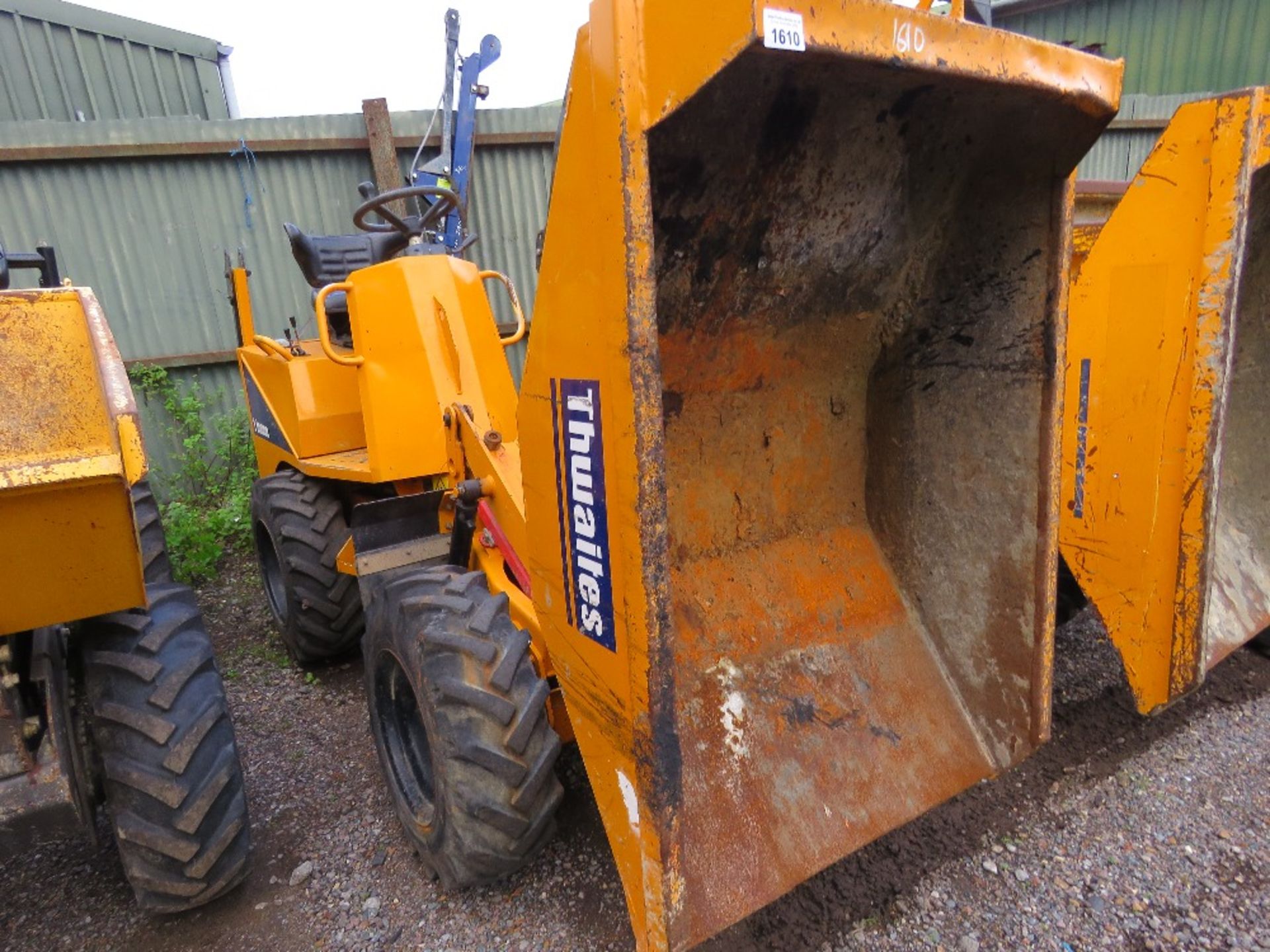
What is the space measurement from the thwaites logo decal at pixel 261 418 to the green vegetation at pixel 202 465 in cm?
131

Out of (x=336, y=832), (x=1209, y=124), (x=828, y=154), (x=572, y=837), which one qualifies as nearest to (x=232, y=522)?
(x=336, y=832)

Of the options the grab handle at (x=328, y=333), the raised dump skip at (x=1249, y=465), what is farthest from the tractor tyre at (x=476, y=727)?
the raised dump skip at (x=1249, y=465)

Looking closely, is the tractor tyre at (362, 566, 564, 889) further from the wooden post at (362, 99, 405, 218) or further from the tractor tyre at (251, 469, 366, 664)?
the wooden post at (362, 99, 405, 218)

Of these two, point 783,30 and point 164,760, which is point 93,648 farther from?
point 783,30

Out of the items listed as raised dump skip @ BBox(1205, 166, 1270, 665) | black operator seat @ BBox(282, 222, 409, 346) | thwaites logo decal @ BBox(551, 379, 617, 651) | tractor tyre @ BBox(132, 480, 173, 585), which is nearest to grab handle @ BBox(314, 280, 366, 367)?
black operator seat @ BBox(282, 222, 409, 346)

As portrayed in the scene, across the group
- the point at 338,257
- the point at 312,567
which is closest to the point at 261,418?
the point at 338,257

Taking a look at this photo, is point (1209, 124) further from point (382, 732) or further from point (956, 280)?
point (382, 732)

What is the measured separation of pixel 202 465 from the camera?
230 inches

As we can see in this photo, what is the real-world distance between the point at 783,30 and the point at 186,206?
20.2ft

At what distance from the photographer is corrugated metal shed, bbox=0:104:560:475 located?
555 centimetres

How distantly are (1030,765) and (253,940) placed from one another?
248cm

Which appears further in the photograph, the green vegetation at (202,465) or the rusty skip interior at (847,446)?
the green vegetation at (202,465)

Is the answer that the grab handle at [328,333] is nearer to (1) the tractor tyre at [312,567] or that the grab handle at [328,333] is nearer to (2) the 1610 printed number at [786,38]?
(1) the tractor tyre at [312,567]

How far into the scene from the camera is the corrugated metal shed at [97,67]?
687cm
